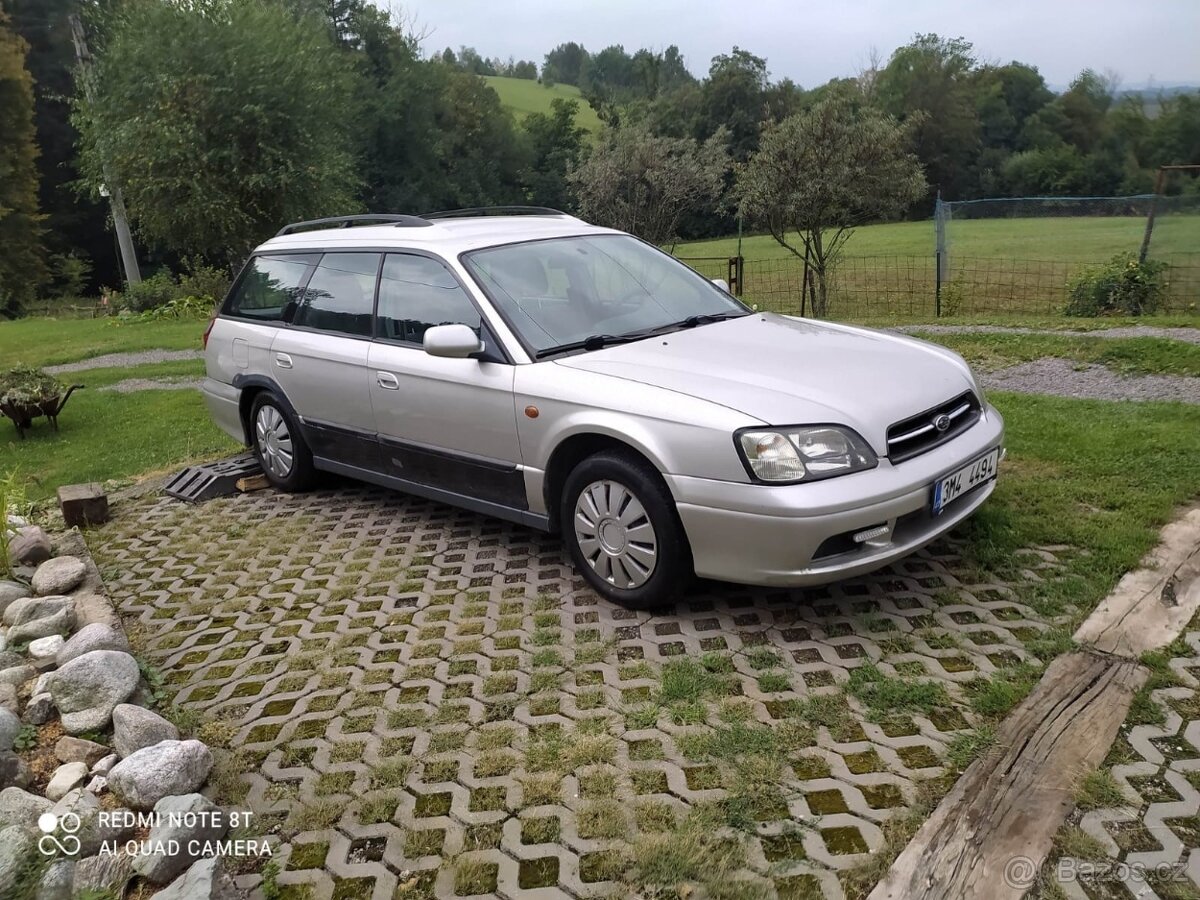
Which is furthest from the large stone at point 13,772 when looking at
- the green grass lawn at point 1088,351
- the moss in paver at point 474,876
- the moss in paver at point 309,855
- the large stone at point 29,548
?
the green grass lawn at point 1088,351

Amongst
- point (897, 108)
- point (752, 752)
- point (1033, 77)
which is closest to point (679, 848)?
point (752, 752)

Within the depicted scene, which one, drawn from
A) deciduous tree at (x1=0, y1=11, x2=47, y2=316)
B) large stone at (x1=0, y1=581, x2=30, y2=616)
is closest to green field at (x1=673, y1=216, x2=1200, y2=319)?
large stone at (x1=0, y1=581, x2=30, y2=616)

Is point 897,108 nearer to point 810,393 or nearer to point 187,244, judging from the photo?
point 187,244

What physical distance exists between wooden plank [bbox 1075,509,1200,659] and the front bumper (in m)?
0.71

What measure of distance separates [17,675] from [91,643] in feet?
0.97

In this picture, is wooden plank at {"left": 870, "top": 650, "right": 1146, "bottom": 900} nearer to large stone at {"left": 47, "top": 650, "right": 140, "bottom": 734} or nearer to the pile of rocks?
the pile of rocks

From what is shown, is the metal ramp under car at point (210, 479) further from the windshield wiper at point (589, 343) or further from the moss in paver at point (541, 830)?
the moss in paver at point (541, 830)

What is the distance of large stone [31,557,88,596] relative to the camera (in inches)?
181

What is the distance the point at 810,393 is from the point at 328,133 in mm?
20413

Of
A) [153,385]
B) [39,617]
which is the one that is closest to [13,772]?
[39,617]

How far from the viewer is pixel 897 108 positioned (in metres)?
56.5

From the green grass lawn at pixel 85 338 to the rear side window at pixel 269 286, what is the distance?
968 cm

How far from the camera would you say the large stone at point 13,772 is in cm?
291

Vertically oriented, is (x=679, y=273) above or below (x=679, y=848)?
above
